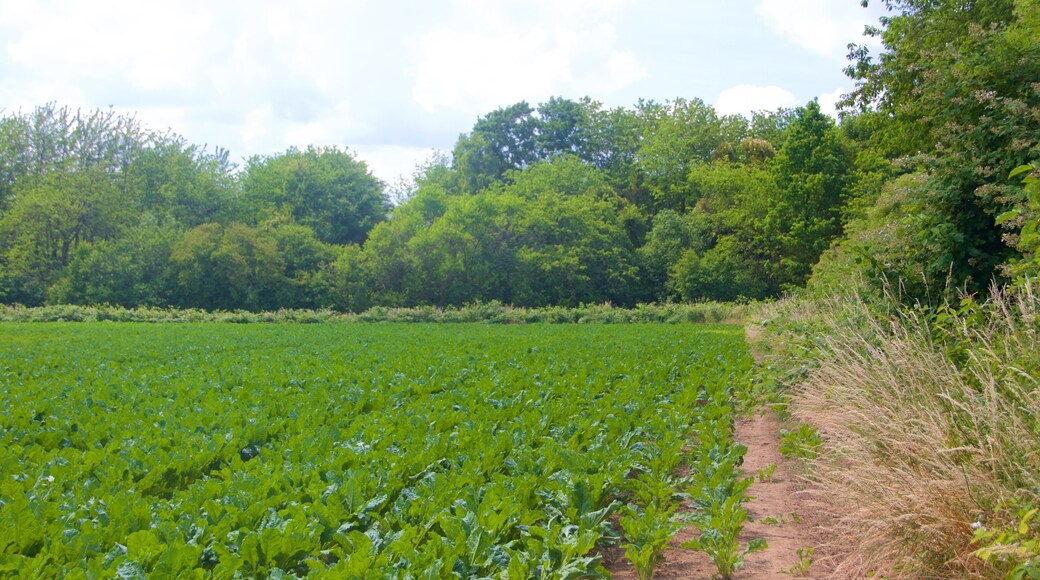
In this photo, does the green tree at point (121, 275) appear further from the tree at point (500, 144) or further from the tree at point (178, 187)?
the tree at point (500, 144)

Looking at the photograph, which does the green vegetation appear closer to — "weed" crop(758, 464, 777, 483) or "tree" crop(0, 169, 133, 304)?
"weed" crop(758, 464, 777, 483)

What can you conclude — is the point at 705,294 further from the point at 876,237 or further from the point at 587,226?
the point at 876,237

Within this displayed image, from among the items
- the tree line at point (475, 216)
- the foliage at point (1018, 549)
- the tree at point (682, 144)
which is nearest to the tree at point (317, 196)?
the tree line at point (475, 216)

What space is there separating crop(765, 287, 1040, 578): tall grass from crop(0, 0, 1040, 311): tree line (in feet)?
87.7

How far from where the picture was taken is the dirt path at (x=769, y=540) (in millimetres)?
5188

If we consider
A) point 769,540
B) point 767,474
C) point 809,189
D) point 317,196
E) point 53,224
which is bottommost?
point 769,540

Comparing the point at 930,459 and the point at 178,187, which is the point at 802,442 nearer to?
the point at 930,459

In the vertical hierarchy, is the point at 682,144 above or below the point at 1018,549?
above

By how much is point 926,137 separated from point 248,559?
1720cm

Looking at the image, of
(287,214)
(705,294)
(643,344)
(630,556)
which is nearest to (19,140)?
(287,214)

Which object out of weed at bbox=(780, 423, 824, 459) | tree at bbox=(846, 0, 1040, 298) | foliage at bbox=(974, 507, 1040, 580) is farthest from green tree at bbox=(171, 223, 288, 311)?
foliage at bbox=(974, 507, 1040, 580)

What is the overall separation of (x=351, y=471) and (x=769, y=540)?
10.7 feet

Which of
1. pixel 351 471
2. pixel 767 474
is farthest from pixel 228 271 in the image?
pixel 767 474

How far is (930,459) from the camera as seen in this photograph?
4.81 m
